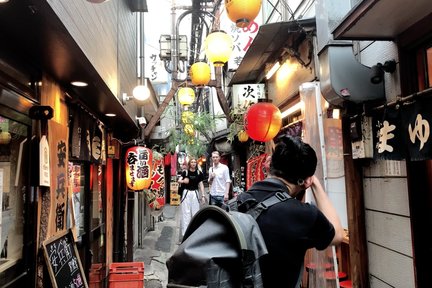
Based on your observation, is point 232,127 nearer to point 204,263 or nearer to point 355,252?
point 355,252

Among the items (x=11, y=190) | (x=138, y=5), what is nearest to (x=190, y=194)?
(x=138, y=5)

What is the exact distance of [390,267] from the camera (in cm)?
552

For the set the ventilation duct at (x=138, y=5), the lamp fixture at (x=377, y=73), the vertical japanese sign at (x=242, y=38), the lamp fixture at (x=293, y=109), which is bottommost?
the lamp fixture at (x=377, y=73)

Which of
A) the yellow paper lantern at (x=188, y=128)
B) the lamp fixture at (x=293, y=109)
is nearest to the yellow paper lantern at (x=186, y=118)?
the yellow paper lantern at (x=188, y=128)

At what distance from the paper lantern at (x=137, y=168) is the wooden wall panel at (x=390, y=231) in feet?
23.5

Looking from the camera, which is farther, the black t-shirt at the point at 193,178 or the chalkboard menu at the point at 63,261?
the black t-shirt at the point at 193,178

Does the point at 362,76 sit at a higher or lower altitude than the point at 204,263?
higher

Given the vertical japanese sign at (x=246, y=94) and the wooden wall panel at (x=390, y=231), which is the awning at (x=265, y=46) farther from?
the wooden wall panel at (x=390, y=231)

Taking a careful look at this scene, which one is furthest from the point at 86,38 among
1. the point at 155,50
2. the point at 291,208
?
the point at 155,50

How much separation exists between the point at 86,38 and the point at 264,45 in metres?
5.35

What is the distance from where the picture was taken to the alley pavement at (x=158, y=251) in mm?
10930

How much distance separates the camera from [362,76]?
18.8ft

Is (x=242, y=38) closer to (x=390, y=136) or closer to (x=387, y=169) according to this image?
(x=387, y=169)

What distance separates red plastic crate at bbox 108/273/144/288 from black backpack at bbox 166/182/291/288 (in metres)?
7.32
